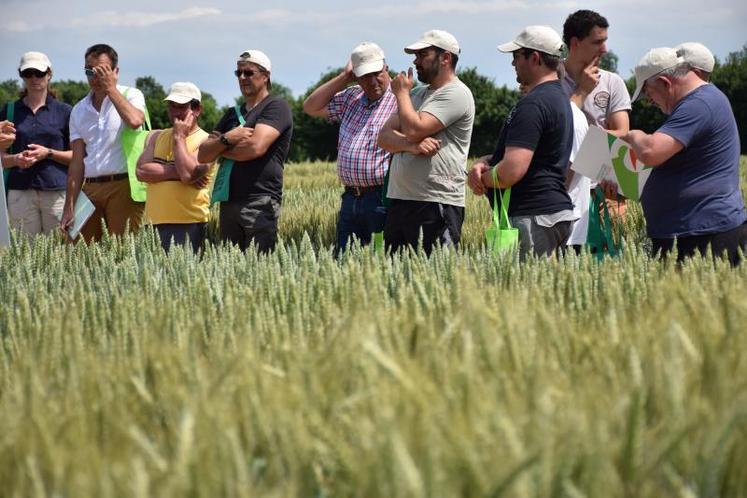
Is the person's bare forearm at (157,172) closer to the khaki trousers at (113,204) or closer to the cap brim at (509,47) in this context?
the khaki trousers at (113,204)

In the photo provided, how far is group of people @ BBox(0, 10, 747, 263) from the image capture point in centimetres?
407

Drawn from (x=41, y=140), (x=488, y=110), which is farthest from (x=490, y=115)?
(x=41, y=140)

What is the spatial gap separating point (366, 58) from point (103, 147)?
1.81 meters

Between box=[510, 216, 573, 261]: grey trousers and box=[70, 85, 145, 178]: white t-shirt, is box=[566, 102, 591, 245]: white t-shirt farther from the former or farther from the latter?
box=[70, 85, 145, 178]: white t-shirt

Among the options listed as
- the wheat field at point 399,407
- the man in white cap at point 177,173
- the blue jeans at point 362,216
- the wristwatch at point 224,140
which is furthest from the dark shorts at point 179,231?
the wheat field at point 399,407

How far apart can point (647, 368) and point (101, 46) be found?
4.98 meters

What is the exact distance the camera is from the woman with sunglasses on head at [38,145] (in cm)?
634

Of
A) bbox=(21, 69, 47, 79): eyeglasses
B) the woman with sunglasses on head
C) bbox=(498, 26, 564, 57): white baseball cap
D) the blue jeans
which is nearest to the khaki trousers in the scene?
the woman with sunglasses on head

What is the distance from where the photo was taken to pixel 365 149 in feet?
17.8

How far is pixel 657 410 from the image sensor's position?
159 centimetres

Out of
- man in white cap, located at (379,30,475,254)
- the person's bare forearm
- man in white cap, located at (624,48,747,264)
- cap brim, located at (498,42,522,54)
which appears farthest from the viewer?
the person's bare forearm

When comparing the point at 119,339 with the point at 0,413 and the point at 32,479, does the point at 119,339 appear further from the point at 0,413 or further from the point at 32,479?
the point at 32,479

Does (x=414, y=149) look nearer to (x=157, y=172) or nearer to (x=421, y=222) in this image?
(x=421, y=222)

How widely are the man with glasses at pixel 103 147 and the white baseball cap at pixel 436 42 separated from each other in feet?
6.57
